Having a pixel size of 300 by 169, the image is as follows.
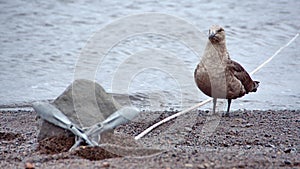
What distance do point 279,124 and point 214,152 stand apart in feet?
5.54

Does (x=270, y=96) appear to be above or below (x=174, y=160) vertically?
below

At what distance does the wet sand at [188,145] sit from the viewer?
3621 millimetres

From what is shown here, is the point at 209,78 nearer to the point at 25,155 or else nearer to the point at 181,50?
the point at 25,155

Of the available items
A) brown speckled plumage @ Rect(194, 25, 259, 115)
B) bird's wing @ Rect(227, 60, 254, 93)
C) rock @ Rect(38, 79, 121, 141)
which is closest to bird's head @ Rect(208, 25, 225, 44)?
brown speckled plumage @ Rect(194, 25, 259, 115)

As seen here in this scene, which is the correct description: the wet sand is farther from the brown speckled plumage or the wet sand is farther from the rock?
the brown speckled plumage

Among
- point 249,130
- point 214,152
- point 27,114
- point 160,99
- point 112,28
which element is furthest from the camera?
point 112,28

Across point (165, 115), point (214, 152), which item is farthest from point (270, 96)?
point (214, 152)

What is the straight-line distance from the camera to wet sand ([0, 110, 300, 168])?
362 cm

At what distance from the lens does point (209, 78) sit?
555 centimetres

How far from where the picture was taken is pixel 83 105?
427 cm

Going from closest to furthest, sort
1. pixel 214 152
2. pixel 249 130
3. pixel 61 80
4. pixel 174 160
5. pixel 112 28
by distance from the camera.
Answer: pixel 174 160 → pixel 214 152 → pixel 249 130 → pixel 61 80 → pixel 112 28

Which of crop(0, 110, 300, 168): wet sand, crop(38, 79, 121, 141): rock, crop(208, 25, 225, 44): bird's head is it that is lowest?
crop(0, 110, 300, 168): wet sand

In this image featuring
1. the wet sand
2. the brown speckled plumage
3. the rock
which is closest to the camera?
the wet sand

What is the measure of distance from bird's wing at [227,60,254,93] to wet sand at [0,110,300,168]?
0.27m
